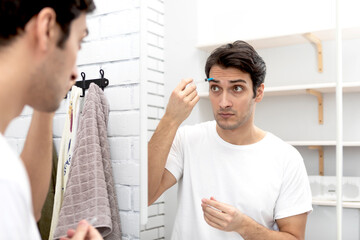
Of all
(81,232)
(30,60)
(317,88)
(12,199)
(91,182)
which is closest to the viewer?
(12,199)

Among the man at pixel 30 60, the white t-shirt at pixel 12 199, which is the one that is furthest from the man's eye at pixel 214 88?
the white t-shirt at pixel 12 199

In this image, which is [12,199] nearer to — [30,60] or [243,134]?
[30,60]

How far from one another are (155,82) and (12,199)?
0.79 m

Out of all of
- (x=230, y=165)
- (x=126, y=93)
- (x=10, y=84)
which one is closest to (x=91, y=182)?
(x=126, y=93)

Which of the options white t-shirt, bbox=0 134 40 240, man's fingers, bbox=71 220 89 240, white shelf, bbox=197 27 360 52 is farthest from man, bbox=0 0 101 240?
white shelf, bbox=197 27 360 52

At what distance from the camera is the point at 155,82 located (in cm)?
117

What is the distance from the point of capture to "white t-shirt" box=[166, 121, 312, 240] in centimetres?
106

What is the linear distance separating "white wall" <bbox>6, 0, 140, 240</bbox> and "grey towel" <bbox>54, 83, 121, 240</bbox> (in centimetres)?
4

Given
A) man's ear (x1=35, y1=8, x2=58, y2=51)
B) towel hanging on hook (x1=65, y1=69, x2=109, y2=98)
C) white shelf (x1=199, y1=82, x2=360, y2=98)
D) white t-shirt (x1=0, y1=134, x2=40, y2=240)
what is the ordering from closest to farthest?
white t-shirt (x1=0, y1=134, x2=40, y2=240) < man's ear (x1=35, y1=8, x2=58, y2=51) < white shelf (x1=199, y1=82, x2=360, y2=98) < towel hanging on hook (x1=65, y1=69, x2=109, y2=98)

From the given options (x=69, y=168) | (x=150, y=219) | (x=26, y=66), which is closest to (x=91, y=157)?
(x=69, y=168)

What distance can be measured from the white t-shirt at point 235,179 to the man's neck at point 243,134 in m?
0.01

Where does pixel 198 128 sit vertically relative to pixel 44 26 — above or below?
below

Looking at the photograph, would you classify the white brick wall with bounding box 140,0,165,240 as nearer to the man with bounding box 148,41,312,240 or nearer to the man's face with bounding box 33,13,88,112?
the man with bounding box 148,41,312,240

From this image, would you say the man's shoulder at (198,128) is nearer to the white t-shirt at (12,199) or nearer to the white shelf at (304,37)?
the white shelf at (304,37)
